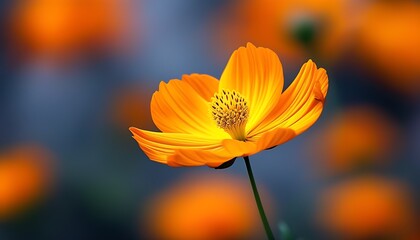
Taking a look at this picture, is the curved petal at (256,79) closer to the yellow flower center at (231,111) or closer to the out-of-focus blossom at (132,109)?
the yellow flower center at (231,111)

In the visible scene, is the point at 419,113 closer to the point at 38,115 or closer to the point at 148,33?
the point at 148,33

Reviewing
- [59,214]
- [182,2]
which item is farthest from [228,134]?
[182,2]

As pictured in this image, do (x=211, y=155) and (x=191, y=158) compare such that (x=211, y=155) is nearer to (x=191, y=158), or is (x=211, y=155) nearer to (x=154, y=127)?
(x=191, y=158)

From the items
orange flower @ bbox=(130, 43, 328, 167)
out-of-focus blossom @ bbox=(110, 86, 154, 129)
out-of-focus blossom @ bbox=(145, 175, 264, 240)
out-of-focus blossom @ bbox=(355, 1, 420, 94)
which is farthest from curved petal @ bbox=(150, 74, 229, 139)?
out-of-focus blossom @ bbox=(110, 86, 154, 129)

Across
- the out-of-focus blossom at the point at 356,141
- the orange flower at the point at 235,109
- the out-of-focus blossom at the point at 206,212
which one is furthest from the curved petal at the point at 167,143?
the out-of-focus blossom at the point at 356,141

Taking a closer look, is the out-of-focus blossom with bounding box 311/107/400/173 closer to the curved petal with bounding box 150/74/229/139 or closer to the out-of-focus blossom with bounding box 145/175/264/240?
the out-of-focus blossom with bounding box 145/175/264/240
